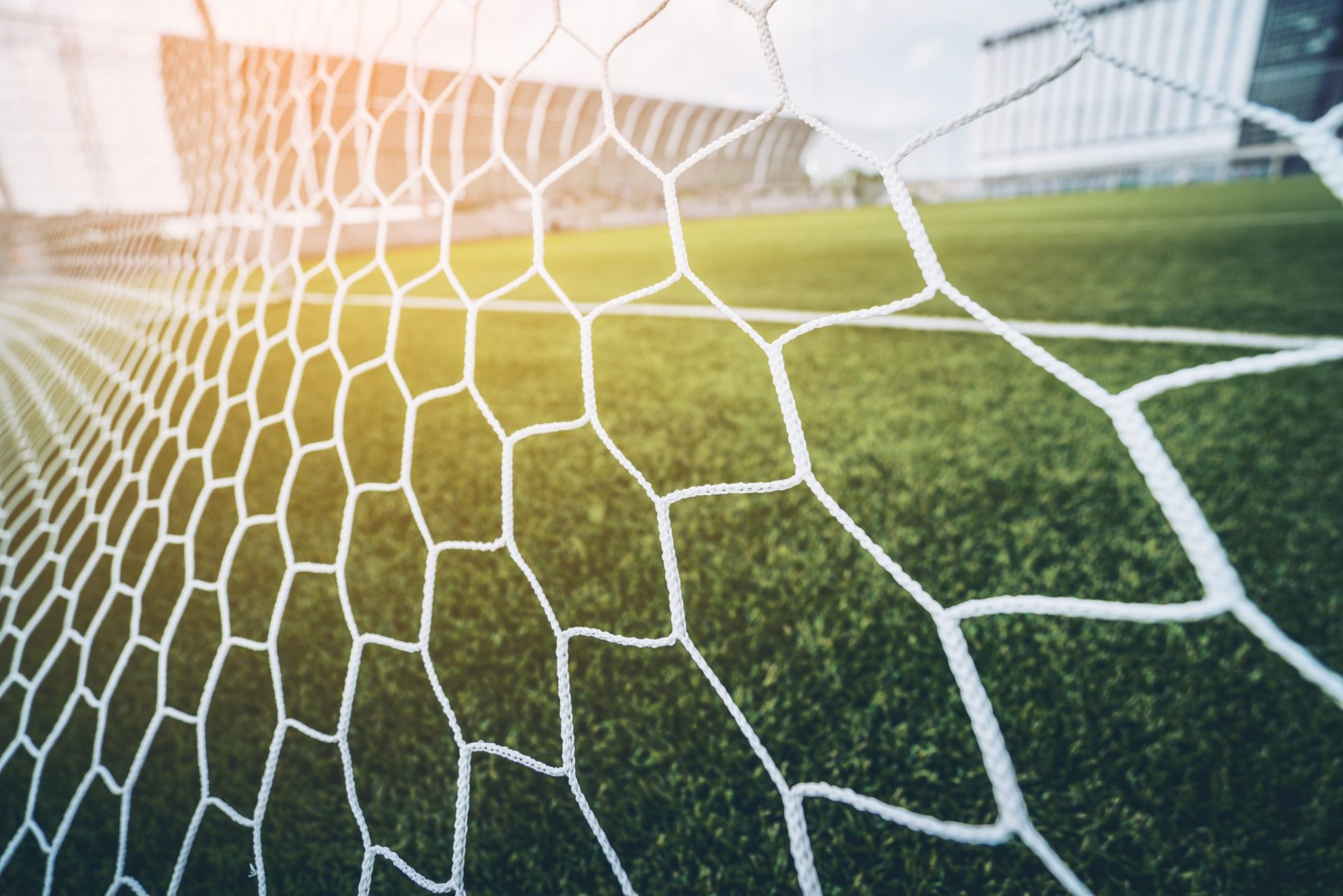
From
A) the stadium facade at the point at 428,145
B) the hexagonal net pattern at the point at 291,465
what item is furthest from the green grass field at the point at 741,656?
the stadium facade at the point at 428,145

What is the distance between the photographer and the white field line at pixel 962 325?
5.85ft

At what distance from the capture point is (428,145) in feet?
2.74

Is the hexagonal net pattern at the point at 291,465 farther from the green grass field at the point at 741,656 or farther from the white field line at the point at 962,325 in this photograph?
the white field line at the point at 962,325

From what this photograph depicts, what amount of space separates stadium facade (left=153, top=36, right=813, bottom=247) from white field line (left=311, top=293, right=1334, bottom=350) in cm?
47

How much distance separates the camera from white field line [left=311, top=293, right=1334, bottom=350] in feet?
5.85

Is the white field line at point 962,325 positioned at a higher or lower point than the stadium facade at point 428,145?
lower

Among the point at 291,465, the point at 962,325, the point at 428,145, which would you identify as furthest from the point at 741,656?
the point at 962,325

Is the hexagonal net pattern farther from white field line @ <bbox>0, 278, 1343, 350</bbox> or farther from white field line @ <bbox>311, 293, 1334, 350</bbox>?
white field line @ <bbox>311, 293, 1334, 350</bbox>

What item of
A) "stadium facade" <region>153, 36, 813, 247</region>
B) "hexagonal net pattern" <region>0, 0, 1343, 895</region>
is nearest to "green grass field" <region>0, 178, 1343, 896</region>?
"hexagonal net pattern" <region>0, 0, 1343, 895</region>

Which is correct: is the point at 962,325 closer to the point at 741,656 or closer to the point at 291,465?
the point at 741,656

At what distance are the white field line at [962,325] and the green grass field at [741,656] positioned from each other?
0.64 ft

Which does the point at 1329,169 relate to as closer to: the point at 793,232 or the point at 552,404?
the point at 552,404

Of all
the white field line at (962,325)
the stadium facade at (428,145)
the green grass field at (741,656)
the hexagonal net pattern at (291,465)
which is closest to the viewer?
the hexagonal net pattern at (291,465)

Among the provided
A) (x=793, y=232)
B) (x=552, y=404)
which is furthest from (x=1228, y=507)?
(x=793, y=232)
